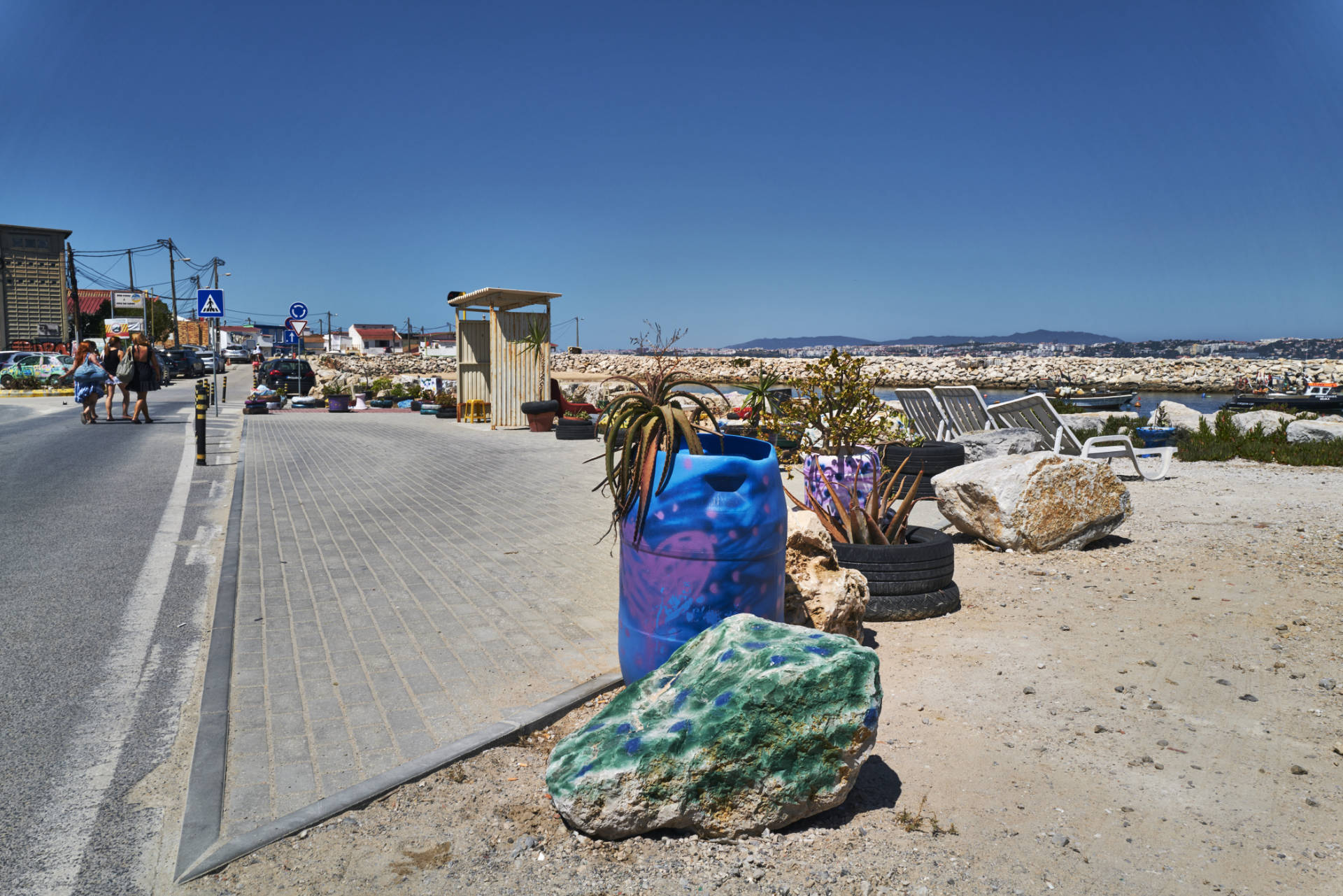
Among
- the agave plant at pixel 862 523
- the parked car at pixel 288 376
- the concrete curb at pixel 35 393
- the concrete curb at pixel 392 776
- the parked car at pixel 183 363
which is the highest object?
the parked car at pixel 183 363

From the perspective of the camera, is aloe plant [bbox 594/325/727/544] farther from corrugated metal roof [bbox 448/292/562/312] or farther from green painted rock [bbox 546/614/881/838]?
corrugated metal roof [bbox 448/292/562/312]

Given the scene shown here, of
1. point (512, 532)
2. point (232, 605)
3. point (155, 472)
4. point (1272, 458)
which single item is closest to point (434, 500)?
point (512, 532)

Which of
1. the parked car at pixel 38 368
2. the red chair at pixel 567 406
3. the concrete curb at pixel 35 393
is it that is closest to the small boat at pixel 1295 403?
the red chair at pixel 567 406

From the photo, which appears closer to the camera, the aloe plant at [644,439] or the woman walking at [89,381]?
the aloe plant at [644,439]

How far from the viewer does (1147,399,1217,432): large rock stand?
16.4 metres

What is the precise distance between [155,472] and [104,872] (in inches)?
421

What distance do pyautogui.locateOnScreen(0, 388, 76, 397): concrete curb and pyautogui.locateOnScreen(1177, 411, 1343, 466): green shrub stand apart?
34.0 m

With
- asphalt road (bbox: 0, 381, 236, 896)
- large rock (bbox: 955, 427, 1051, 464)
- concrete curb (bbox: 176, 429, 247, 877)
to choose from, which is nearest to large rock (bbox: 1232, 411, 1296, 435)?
large rock (bbox: 955, 427, 1051, 464)

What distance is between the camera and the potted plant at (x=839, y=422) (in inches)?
285

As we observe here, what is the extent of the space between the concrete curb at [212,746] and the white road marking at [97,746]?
318 millimetres

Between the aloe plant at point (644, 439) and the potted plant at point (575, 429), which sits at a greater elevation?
the aloe plant at point (644, 439)

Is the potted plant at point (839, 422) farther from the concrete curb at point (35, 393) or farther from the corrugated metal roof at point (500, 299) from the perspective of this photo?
the concrete curb at point (35, 393)

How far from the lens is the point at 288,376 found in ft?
112

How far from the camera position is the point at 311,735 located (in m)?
3.59
